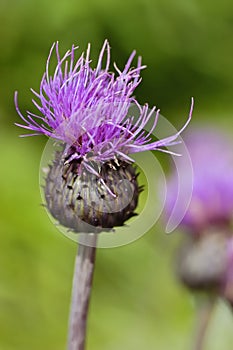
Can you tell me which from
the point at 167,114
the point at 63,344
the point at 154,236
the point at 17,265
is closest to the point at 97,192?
the point at 63,344

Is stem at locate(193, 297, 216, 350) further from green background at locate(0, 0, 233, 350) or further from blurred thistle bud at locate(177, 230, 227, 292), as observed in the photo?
green background at locate(0, 0, 233, 350)

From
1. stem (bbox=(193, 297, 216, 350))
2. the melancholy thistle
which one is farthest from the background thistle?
the melancholy thistle

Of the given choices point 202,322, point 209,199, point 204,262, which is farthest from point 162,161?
point 202,322

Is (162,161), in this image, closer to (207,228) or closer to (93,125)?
(207,228)

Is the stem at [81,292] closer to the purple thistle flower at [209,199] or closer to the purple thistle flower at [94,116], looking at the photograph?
the purple thistle flower at [94,116]

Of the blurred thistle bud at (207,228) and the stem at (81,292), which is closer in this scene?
the stem at (81,292)

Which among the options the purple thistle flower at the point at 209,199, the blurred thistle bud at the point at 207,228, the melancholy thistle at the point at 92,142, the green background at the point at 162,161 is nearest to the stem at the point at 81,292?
the melancholy thistle at the point at 92,142
